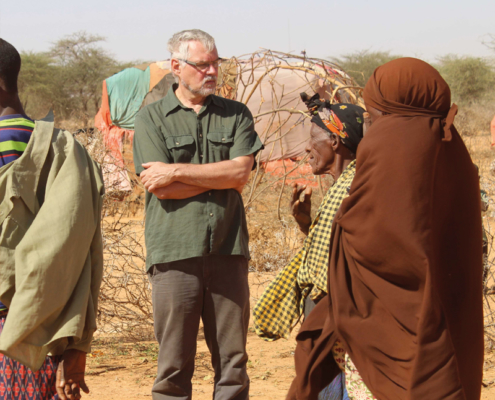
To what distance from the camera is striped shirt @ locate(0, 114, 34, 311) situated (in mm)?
1939

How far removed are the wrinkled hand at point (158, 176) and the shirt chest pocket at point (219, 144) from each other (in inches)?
9.8

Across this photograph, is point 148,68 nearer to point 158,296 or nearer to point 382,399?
point 158,296

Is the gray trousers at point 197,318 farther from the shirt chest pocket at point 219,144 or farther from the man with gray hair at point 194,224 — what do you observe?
→ the shirt chest pocket at point 219,144

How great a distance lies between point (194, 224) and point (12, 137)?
99cm

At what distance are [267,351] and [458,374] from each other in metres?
2.89

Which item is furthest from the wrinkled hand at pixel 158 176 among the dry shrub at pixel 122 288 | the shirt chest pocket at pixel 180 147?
the dry shrub at pixel 122 288

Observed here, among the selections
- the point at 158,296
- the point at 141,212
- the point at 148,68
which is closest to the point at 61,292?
the point at 158,296

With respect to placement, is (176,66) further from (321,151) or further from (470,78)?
(470,78)

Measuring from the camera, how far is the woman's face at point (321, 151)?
9.00 ft

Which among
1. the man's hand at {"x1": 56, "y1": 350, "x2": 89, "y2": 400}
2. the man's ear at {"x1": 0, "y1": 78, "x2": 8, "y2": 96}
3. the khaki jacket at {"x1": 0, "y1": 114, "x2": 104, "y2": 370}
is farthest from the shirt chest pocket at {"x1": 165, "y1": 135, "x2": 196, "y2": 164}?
the man's hand at {"x1": 56, "y1": 350, "x2": 89, "y2": 400}

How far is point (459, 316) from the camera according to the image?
200 centimetres

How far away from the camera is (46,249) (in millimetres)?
1884

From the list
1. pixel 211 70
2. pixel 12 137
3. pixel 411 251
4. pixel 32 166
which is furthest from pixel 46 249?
pixel 211 70

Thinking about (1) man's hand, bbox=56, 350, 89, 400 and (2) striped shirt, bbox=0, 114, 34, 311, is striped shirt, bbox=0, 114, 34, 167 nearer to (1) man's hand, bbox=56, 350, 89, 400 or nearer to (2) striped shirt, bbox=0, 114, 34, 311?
(2) striped shirt, bbox=0, 114, 34, 311
